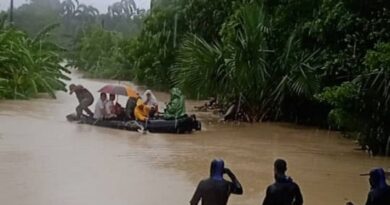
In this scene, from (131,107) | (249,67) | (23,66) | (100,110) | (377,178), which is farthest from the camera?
(23,66)

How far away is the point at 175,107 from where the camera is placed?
18.4 metres

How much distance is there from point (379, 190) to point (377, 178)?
0.35 feet

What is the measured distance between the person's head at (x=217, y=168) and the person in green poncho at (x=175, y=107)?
1219 cm

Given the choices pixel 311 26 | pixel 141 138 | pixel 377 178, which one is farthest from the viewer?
pixel 311 26

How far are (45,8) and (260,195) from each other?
69114 millimetres

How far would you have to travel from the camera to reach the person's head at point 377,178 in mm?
5957

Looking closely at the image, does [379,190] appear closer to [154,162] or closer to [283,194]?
[283,194]

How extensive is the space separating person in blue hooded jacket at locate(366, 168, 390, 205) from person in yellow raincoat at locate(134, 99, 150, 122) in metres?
12.9

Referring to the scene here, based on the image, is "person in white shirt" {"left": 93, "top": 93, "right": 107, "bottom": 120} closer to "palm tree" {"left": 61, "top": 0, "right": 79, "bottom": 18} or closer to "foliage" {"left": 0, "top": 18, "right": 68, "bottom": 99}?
"foliage" {"left": 0, "top": 18, "right": 68, "bottom": 99}

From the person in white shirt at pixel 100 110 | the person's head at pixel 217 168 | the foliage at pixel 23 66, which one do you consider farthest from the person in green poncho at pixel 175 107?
the person's head at pixel 217 168

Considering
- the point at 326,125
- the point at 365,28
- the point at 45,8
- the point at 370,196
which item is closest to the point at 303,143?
the point at 365,28

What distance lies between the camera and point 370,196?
6016 mm

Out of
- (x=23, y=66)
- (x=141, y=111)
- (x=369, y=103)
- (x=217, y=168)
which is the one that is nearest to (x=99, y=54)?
(x=23, y=66)

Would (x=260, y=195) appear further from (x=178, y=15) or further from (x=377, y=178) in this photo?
(x=178, y=15)
